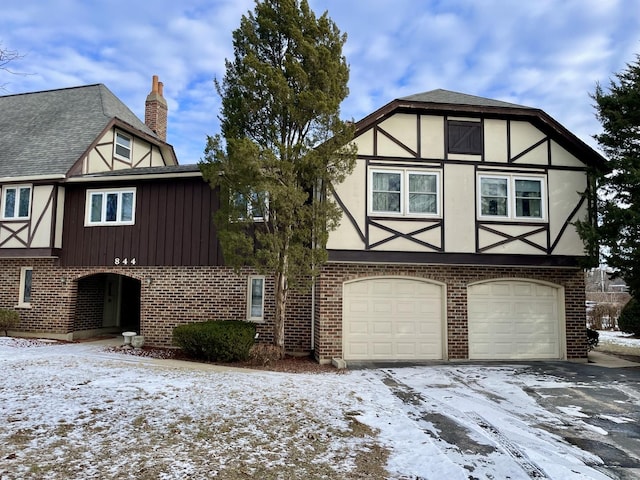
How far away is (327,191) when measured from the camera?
10.9 m

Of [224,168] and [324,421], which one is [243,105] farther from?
[324,421]

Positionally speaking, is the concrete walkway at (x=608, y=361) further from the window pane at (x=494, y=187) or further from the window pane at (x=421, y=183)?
the window pane at (x=421, y=183)

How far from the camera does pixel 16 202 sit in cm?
1410

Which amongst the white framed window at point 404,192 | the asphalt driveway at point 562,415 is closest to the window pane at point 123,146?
the white framed window at point 404,192

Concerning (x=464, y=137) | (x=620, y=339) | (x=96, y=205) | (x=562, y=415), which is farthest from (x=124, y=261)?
(x=620, y=339)

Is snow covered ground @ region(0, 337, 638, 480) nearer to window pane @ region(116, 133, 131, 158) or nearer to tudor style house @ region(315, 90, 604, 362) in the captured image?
tudor style house @ region(315, 90, 604, 362)

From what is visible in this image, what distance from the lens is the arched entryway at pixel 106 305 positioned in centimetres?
1438

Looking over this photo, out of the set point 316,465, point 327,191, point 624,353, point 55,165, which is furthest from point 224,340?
point 624,353

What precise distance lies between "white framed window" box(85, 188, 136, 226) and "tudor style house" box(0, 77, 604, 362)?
0.06 m

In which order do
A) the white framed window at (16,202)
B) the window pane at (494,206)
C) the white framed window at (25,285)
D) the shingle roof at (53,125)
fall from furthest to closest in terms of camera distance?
the shingle roof at (53,125)
the white framed window at (25,285)
the white framed window at (16,202)
the window pane at (494,206)

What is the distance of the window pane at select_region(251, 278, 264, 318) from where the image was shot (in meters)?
12.6

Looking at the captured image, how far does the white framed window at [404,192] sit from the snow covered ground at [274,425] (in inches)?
159

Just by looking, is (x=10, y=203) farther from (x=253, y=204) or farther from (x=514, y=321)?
(x=514, y=321)

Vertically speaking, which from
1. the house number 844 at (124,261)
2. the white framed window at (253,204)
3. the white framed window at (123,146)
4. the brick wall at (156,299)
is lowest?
the brick wall at (156,299)
